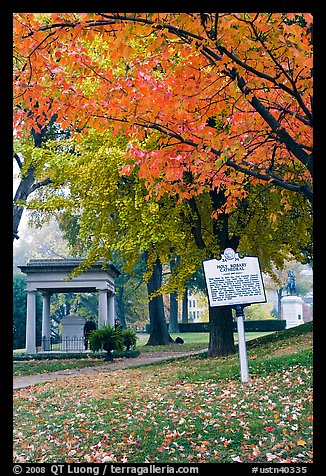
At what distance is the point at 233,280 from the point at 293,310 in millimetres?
7098

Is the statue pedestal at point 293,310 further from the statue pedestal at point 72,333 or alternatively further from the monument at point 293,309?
the statue pedestal at point 72,333

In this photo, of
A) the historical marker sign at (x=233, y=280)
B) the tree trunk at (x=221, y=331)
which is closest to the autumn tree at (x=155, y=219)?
the tree trunk at (x=221, y=331)

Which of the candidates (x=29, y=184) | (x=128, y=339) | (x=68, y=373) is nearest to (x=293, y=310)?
(x=128, y=339)

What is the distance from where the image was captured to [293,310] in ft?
48.0

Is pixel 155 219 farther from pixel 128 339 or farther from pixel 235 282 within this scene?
pixel 128 339

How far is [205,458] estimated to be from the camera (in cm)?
496

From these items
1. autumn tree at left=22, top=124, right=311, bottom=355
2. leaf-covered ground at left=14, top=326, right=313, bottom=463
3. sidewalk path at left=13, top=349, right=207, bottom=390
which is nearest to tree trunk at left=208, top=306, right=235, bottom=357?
autumn tree at left=22, top=124, right=311, bottom=355

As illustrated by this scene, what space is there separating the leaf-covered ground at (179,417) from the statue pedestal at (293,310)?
4635 mm

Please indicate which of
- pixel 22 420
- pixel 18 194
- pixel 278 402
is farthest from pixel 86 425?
pixel 18 194

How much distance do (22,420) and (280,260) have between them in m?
7.31

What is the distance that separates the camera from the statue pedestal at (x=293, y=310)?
45.9ft

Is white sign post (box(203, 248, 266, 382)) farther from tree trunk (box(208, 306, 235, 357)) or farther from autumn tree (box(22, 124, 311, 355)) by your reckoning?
tree trunk (box(208, 306, 235, 357))

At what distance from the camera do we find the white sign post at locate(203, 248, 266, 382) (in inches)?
316
